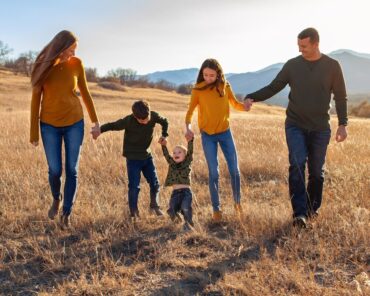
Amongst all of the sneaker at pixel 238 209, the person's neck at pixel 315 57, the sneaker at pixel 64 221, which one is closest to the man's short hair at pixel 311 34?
the person's neck at pixel 315 57

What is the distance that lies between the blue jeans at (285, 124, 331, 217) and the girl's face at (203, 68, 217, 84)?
1.08 metres

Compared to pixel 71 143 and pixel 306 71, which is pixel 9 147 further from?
pixel 306 71

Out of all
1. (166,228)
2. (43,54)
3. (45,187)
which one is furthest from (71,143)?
(45,187)

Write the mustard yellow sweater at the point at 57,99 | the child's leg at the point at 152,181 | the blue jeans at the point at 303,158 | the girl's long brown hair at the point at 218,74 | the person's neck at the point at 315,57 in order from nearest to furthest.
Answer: the person's neck at the point at 315,57 → the blue jeans at the point at 303,158 → the mustard yellow sweater at the point at 57,99 → the girl's long brown hair at the point at 218,74 → the child's leg at the point at 152,181

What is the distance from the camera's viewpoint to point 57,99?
205 inches

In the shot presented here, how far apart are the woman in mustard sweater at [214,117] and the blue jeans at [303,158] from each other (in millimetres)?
720

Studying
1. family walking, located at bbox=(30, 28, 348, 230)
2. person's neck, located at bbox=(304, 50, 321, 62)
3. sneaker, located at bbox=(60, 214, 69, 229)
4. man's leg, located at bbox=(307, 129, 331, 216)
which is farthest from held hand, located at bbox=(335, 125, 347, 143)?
sneaker, located at bbox=(60, 214, 69, 229)

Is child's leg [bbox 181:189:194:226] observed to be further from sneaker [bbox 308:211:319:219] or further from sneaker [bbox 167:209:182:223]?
sneaker [bbox 308:211:319:219]

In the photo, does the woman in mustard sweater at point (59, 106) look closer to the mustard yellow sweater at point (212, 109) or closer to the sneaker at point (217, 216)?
the mustard yellow sweater at point (212, 109)

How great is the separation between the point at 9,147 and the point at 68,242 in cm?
674

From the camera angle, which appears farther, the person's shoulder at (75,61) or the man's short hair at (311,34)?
the person's shoulder at (75,61)

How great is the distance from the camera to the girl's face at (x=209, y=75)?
533 centimetres

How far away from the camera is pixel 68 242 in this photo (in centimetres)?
480

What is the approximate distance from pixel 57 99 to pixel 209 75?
1849mm
